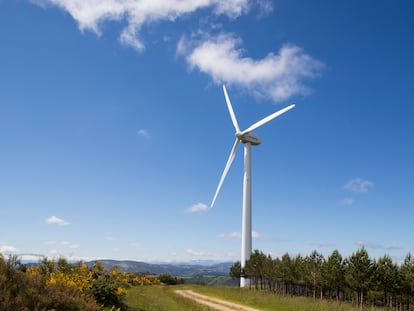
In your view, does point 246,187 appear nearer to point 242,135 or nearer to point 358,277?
point 242,135

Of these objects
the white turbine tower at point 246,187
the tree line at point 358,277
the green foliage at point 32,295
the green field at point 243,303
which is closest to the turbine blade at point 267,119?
the white turbine tower at point 246,187

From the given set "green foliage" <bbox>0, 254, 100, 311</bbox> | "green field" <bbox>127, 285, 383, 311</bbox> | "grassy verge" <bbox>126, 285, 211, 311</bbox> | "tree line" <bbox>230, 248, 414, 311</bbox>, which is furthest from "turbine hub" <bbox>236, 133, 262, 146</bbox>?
"green foliage" <bbox>0, 254, 100, 311</bbox>

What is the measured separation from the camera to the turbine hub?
70544 mm

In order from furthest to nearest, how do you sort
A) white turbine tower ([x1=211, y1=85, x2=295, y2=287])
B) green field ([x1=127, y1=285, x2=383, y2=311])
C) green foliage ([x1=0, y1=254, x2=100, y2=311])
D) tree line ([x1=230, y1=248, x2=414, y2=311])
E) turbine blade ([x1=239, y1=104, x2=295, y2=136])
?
white turbine tower ([x1=211, y1=85, x2=295, y2=287]) → turbine blade ([x1=239, y1=104, x2=295, y2=136]) → tree line ([x1=230, y1=248, x2=414, y2=311]) → green field ([x1=127, y1=285, x2=383, y2=311]) → green foliage ([x1=0, y1=254, x2=100, y2=311])

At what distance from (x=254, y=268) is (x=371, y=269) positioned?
29977 mm

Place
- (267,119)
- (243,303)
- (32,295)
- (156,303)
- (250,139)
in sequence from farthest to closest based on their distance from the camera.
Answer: (250,139) → (267,119) → (243,303) → (156,303) → (32,295)

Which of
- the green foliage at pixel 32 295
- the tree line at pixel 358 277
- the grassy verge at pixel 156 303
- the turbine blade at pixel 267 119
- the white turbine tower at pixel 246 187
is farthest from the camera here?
the white turbine tower at pixel 246 187

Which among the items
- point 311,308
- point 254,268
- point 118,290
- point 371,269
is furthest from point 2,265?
point 254,268

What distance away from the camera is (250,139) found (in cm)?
7181

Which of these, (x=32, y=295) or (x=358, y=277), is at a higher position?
(x=32, y=295)

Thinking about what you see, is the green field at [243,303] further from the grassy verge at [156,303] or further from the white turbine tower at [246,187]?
the white turbine tower at [246,187]

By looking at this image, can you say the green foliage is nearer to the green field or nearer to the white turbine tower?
the green field

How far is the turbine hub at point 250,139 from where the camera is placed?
70544mm

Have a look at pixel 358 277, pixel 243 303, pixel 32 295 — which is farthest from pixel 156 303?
pixel 358 277
